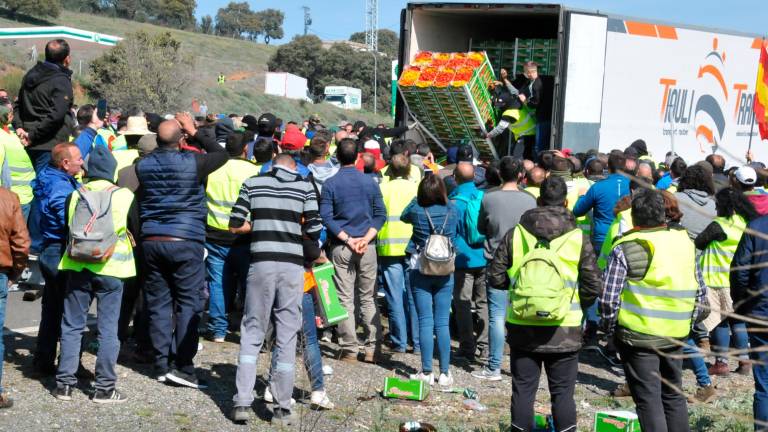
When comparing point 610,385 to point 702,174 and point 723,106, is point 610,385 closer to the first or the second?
point 702,174

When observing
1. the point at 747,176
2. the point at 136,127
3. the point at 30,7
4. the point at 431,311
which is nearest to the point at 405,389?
the point at 431,311

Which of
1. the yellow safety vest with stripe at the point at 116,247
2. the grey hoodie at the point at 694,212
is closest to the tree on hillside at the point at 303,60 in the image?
the grey hoodie at the point at 694,212

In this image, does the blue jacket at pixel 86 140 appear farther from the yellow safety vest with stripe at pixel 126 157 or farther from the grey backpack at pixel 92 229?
the grey backpack at pixel 92 229

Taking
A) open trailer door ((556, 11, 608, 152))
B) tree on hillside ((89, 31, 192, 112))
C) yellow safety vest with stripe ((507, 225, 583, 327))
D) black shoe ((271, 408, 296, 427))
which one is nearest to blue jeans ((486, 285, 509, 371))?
black shoe ((271, 408, 296, 427))

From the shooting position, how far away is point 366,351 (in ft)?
28.6

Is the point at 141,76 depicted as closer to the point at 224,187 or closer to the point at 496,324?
the point at 224,187

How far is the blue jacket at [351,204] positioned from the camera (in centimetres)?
821

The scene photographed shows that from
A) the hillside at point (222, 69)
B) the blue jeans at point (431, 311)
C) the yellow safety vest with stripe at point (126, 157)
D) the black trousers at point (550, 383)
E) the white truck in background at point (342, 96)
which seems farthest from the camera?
the white truck in background at point (342, 96)

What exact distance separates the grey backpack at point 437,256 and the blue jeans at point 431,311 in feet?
0.53

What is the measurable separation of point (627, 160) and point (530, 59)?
5450mm

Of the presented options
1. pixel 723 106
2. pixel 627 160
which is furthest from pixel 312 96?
pixel 627 160

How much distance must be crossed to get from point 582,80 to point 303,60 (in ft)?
226

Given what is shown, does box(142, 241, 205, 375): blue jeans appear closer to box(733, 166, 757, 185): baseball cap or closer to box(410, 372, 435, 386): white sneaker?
box(410, 372, 435, 386): white sneaker

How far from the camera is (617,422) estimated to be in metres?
6.37
